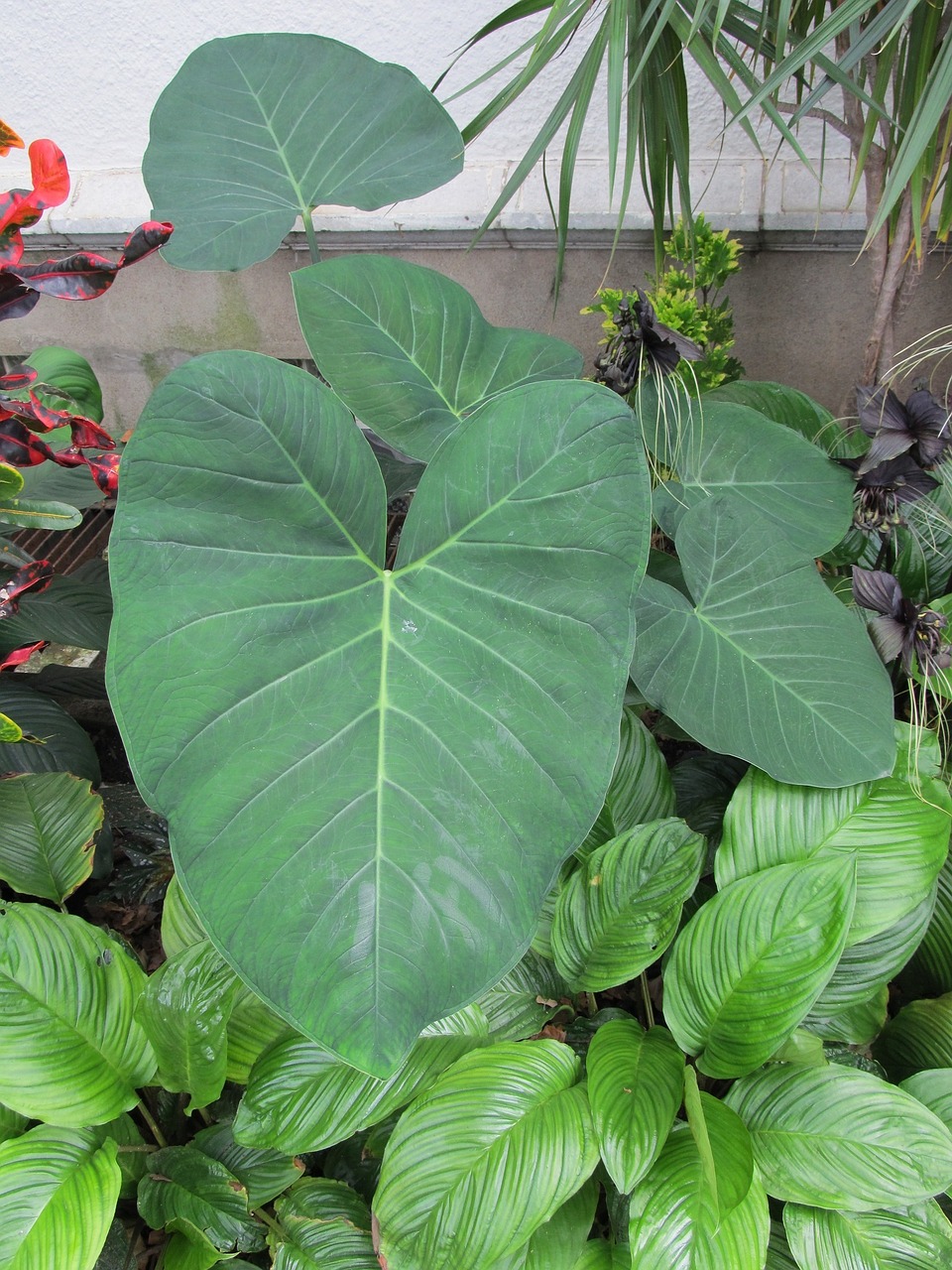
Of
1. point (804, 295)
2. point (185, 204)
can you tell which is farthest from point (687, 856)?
point (804, 295)

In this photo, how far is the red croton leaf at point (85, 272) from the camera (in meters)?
1.02

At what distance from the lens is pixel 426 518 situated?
0.89 metres

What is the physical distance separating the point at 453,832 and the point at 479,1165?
42 cm

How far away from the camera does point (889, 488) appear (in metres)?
1.28

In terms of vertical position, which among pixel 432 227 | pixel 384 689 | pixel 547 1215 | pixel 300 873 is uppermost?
pixel 432 227

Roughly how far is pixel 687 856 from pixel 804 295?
1.82m

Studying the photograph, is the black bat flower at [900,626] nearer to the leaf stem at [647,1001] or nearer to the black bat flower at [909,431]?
the black bat flower at [909,431]

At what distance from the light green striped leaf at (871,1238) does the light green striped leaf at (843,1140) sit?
0.20ft

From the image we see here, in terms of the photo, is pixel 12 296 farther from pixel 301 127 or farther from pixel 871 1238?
pixel 871 1238

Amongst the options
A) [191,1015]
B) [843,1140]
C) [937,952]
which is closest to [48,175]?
[191,1015]

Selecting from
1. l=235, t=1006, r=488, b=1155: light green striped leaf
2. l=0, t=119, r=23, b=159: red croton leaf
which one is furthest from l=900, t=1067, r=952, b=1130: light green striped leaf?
l=0, t=119, r=23, b=159: red croton leaf

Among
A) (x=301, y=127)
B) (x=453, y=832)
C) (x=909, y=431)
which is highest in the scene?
(x=301, y=127)

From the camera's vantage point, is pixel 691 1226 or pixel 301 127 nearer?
pixel 691 1226

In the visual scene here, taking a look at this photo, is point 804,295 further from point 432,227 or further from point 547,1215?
point 547,1215
